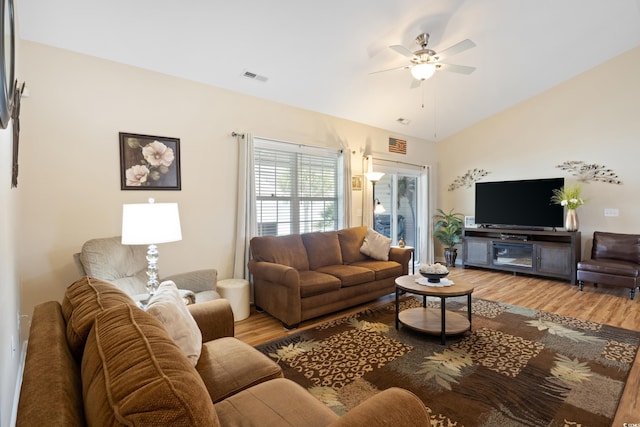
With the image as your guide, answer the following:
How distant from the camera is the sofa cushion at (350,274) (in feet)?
12.6

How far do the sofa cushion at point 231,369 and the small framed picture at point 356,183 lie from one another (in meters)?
3.92

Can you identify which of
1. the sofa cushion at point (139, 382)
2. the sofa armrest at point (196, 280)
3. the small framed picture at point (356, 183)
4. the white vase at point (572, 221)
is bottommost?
the sofa armrest at point (196, 280)

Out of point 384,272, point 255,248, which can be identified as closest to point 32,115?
point 255,248

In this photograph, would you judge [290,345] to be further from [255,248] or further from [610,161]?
[610,161]

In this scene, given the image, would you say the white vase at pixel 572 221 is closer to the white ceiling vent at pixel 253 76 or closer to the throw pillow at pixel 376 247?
the throw pillow at pixel 376 247

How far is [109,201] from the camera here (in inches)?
124

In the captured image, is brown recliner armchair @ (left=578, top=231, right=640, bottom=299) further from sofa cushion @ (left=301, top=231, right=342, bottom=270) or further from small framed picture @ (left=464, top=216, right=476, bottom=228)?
sofa cushion @ (left=301, top=231, right=342, bottom=270)

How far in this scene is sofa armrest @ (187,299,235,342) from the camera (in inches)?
83.4

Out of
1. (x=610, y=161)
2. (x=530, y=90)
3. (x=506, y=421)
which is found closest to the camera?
(x=506, y=421)

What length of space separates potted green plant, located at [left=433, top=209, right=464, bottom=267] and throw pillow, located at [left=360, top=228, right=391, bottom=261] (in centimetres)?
253

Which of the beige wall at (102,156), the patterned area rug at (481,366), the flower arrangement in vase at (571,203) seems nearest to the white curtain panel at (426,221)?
the flower arrangement in vase at (571,203)

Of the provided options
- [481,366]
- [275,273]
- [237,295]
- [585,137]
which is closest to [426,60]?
[275,273]

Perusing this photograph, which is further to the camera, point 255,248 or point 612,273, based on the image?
point 612,273

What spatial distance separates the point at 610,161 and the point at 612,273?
192 centimetres
